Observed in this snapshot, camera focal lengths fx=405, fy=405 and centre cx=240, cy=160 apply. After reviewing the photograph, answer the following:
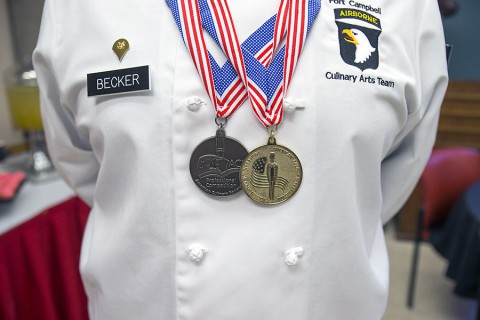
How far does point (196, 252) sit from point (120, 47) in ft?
0.97

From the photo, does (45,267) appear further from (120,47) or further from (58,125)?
(120,47)

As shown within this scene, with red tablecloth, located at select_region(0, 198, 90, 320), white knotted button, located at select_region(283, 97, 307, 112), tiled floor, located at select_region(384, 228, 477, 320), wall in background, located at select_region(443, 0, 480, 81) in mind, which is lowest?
tiled floor, located at select_region(384, 228, 477, 320)

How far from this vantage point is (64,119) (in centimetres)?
72

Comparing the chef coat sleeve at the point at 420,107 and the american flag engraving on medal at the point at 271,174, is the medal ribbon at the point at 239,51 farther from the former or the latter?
the chef coat sleeve at the point at 420,107

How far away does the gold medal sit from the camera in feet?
1.74

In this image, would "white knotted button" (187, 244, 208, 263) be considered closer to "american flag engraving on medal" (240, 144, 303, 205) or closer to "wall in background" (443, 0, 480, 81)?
"american flag engraving on medal" (240, 144, 303, 205)

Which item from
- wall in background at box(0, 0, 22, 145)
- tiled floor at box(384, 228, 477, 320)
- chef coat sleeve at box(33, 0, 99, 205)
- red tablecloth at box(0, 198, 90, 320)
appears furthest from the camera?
tiled floor at box(384, 228, 477, 320)

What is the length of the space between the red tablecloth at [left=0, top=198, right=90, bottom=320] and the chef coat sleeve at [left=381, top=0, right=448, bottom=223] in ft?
3.49

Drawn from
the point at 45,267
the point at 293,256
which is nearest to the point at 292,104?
the point at 293,256

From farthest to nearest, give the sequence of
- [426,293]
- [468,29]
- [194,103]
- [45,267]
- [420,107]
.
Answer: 1. [468,29]
2. [426,293]
3. [45,267]
4. [420,107]
5. [194,103]

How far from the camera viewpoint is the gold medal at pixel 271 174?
531 mm

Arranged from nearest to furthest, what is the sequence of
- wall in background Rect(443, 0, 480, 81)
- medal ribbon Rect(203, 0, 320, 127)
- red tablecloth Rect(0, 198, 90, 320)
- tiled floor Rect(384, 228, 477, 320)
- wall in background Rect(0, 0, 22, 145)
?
1. medal ribbon Rect(203, 0, 320, 127)
2. red tablecloth Rect(0, 198, 90, 320)
3. wall in background Rect(0, 0, 22, 145)
4. tiled floor Rect(384, 228, 477, 320)
5. wall in background Rect(443, 0, 480, 81)

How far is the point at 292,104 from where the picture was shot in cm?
52

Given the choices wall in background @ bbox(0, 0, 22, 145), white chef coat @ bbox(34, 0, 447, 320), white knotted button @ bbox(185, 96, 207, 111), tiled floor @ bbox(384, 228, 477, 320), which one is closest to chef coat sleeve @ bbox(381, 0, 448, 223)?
white chef coat @ bbox(34, 0, 447, 320)
